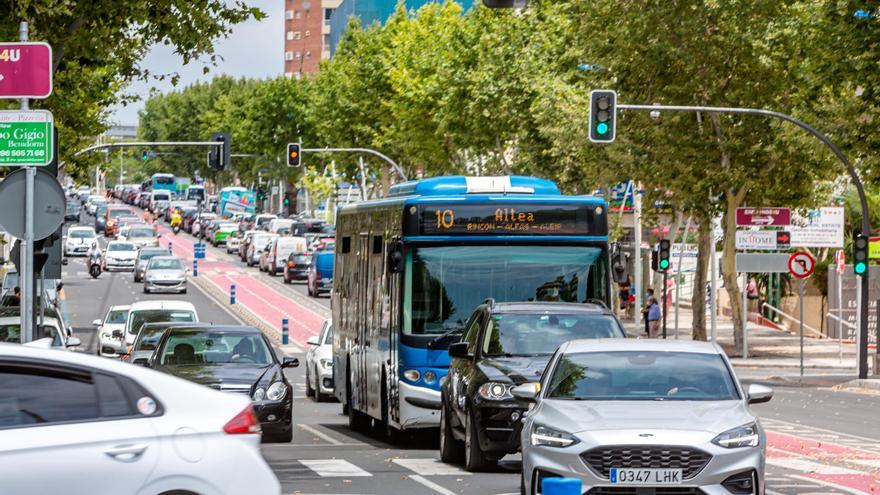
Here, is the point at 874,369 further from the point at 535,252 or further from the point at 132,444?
the point at 132,444

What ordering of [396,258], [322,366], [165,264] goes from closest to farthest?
[396,258] < [322,366] < [165,264]

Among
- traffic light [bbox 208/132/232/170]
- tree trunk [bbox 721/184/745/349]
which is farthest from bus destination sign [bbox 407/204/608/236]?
traffic light [bbox 208/132/232/170]

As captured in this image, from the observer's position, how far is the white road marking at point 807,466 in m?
18.2

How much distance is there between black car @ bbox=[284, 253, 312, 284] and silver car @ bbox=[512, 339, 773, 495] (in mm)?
69671

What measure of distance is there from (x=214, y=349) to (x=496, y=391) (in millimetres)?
5727

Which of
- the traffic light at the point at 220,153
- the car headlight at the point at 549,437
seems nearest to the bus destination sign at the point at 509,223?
the car headlight at the point at 549,437

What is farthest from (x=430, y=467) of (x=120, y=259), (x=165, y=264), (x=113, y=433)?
(x=120, y=259)

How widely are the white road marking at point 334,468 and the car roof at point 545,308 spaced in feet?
7.07

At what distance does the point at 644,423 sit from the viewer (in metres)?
13.1

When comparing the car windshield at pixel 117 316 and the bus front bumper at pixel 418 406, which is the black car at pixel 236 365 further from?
the car windshield at pixel 117 316

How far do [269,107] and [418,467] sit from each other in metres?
117

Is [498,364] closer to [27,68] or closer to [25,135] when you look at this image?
[25,135]

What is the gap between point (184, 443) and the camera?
30.8 feet

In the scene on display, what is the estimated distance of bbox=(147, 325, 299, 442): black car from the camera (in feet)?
66.4
